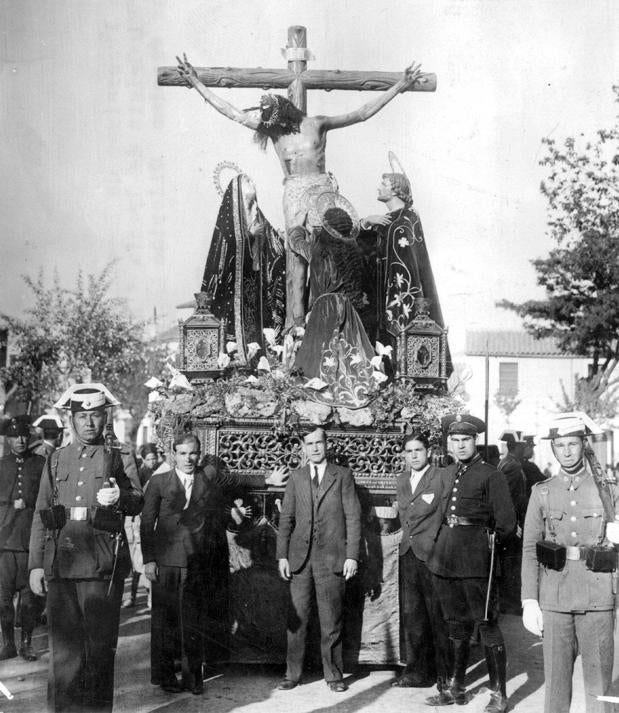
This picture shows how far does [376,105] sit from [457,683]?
521 centimetres

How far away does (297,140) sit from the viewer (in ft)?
29.7

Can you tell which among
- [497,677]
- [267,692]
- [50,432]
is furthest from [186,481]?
[50,432]

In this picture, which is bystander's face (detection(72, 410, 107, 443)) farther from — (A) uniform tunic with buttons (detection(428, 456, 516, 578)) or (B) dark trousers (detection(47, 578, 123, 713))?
(A) uniform tunic with buttons (detection(428, 456, 516, 578))

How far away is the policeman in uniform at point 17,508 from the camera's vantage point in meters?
8.34

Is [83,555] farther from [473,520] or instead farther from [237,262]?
[237,262]

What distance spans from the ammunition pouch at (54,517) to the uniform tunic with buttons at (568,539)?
274 cm

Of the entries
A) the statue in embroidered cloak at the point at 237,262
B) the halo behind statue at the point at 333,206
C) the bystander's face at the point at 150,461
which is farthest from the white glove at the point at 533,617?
the bystander's face at the point at 150,461

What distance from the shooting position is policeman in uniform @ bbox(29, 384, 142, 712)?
572cm

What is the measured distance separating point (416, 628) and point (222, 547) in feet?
5.24

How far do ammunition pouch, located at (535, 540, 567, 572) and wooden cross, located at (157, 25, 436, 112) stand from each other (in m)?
5.10

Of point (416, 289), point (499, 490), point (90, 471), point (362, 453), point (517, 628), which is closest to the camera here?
point (90, 471)

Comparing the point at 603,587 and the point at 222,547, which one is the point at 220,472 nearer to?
the point at 222,547

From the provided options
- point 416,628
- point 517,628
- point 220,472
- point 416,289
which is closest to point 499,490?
point 416,628

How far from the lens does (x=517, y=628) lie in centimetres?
961
